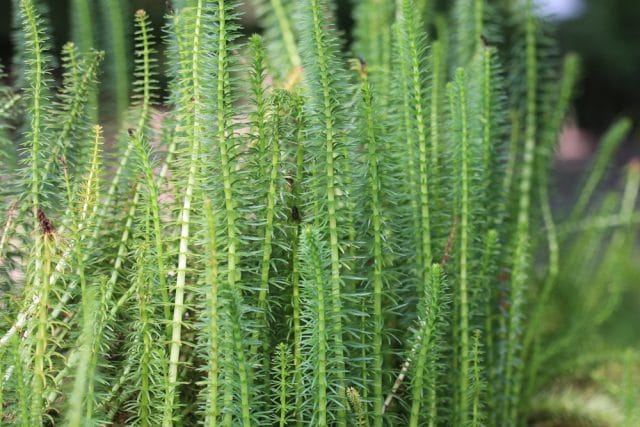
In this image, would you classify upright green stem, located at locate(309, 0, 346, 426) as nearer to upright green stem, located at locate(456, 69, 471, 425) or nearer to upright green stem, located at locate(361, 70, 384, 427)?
upright green stem, located at locate(361, 70, 384, 427)

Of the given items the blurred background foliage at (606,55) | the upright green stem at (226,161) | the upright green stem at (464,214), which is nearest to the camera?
the upright green stem at (226,161)

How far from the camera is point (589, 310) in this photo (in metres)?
1.09

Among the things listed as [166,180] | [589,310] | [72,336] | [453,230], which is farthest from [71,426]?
[589,310]

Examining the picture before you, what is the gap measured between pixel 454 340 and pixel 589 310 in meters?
0.48

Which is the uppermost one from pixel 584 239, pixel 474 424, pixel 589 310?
pixel 584 239

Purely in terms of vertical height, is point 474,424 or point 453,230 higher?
point 453,230

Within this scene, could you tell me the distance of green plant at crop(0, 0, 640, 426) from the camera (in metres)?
0.55

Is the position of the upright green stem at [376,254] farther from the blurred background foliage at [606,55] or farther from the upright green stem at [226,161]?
the blurred background foliage at [606,55]

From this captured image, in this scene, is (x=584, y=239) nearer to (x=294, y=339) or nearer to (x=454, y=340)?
(x=454, y=340)

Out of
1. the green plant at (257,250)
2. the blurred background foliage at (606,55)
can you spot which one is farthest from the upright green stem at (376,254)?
the blurred background foliage at (606,55)

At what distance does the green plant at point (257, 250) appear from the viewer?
55 centimetres

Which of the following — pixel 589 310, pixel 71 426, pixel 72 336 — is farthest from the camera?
pixel 589 310

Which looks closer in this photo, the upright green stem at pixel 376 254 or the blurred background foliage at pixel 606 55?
the upright green stem at pixel 376 254

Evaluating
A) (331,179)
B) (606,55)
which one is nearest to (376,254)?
(331,179)
